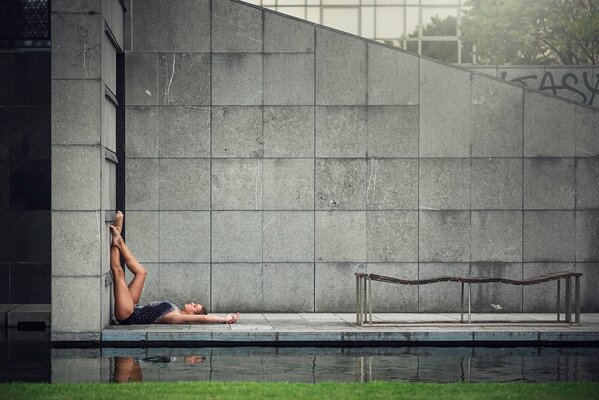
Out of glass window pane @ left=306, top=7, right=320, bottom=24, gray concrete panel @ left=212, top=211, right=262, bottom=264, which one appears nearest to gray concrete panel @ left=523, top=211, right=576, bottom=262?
gray concrete panel @ left=212, top=211, right=262, bottom=264

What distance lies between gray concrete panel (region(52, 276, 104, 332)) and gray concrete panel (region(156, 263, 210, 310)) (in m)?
3.54

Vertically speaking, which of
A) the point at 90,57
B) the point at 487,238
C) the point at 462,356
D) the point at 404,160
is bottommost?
the point at 462,356

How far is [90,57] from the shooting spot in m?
16.8

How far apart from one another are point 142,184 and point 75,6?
4440mm

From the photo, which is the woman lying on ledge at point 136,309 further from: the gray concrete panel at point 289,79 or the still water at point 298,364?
the gray concrete panel at point 289,79

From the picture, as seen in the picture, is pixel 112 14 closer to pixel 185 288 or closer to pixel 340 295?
pixel 185 288

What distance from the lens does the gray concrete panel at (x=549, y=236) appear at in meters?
20.4

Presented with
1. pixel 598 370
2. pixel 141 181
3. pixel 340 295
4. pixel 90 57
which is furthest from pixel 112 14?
pixel 598 370

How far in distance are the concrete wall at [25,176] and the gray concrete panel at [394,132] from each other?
6502 mm

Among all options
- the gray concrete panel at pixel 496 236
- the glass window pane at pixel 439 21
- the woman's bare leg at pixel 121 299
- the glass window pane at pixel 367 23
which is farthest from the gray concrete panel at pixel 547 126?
the glass window pane at pixel 439 21

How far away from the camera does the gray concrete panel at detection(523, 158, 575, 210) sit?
66.9ft

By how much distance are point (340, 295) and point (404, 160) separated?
9.37 ft

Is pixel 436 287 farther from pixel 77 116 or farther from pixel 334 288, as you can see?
pixel 77 116

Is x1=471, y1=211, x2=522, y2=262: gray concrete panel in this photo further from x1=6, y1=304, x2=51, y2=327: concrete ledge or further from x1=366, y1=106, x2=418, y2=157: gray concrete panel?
x1=6, y1=304, x2=51, y2=327: concrete ledge
